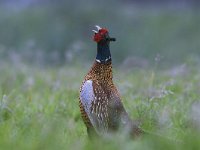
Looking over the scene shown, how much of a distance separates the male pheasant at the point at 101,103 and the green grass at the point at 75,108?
15cm

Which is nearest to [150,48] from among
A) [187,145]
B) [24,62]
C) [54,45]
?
[54,45]

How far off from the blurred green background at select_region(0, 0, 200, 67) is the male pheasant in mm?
8691

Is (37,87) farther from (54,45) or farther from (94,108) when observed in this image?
(54,45)

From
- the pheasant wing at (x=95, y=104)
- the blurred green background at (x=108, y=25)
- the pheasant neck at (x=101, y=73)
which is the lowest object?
the pheasant wing at (x=95, y=104)

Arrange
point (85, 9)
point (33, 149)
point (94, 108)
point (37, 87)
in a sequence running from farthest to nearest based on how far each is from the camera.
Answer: point (85, 9) < point (37, 87) < point (94, 108) < point (33, 149)

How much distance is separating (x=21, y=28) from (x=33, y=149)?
1258 centimetres

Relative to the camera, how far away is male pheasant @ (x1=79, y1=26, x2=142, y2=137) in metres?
6.36

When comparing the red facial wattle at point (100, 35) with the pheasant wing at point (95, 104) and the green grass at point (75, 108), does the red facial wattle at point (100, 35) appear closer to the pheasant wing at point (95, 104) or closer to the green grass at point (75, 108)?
the pheasant wing at point (95, 104)

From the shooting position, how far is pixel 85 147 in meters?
5.25

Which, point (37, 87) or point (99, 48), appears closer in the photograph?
point (99, 48)

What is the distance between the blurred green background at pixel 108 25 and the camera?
657 inches

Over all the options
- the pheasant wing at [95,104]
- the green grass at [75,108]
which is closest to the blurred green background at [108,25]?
the green grass at [75,108]

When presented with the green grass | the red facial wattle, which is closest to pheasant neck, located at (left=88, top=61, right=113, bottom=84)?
the red facial wattle

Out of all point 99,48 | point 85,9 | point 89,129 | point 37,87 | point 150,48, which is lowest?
point 89,129
